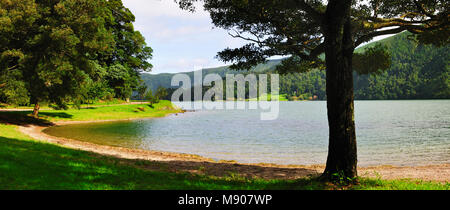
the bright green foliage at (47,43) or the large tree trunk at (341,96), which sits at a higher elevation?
the bright green foliage at (47,43)

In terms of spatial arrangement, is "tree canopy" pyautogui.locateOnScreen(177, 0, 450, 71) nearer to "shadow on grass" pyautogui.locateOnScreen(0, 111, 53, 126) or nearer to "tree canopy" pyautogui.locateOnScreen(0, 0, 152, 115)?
"tree canopy" pyautogui.locateOnScreen(0, 0, 152, 115)

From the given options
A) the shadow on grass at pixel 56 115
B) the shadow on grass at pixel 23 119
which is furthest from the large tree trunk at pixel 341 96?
the shadow on grass at pixel 56 115

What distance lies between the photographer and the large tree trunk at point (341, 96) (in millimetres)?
7758

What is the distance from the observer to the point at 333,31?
25.7ft

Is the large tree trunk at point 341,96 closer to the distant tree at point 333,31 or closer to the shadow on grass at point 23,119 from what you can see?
the distant tree at point 333,31

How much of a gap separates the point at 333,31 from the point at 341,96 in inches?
82.3

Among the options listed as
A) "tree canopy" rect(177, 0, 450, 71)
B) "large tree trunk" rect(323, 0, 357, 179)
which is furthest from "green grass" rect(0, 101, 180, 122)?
"large tree trunk" rect(323, 0, 357, 179)

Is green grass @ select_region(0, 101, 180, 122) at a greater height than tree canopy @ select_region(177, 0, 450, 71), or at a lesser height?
lesser

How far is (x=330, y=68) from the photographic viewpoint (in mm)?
7984

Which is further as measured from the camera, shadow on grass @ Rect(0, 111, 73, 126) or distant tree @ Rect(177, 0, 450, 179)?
shadow on grass @ Rect(0, 111, 73, 126)

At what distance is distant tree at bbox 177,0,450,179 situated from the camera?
7805mm

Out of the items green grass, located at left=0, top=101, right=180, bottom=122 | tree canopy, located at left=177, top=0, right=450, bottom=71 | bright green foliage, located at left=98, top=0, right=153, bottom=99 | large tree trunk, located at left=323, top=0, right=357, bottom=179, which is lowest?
green grass, located at left=0, top=101, right=180, bottom=122

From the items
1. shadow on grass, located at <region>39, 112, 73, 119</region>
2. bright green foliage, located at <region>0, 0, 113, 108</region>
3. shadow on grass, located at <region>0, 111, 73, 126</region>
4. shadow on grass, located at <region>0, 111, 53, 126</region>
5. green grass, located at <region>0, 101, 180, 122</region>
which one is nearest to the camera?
bright green foliage, located at <region>0, 0, 113, 108</region>

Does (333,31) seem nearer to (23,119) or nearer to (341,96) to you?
(341,96)
